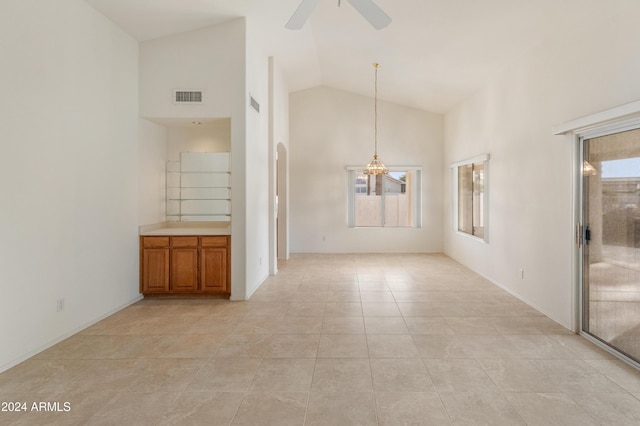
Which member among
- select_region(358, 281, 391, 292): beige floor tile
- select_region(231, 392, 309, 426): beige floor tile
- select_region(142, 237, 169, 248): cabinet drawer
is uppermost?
select_region(142, 237, 169, 248): cabinet drawer

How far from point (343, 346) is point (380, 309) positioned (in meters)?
1.20

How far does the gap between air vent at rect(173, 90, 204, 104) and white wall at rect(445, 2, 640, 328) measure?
13.7 feet

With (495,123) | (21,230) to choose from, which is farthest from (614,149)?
(21,230)

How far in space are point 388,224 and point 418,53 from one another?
4330 millimetres

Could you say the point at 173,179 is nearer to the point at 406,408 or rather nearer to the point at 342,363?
the point at 342,363

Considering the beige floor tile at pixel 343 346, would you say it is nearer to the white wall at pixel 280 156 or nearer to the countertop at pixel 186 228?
the countertop at pixel 186 228

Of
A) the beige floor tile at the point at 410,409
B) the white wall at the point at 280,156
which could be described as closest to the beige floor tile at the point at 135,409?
the beige floor tile at the point at 410,409

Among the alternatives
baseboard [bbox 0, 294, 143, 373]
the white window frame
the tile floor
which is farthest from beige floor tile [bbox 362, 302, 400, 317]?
baseboard [bbox 0, 294, 143, 373]

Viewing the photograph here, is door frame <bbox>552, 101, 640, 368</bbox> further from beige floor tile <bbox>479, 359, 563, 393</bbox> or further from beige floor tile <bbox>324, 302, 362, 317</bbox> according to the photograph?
beige floor tile <bbox>324, 302, 362, 317</bbox>

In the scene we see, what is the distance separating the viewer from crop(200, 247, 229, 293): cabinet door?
4.70m

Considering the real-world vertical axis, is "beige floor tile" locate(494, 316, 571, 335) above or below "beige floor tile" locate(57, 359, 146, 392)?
above

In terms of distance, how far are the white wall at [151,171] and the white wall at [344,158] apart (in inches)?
146

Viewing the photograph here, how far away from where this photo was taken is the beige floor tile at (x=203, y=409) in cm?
212

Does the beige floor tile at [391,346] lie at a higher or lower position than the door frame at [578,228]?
lower
